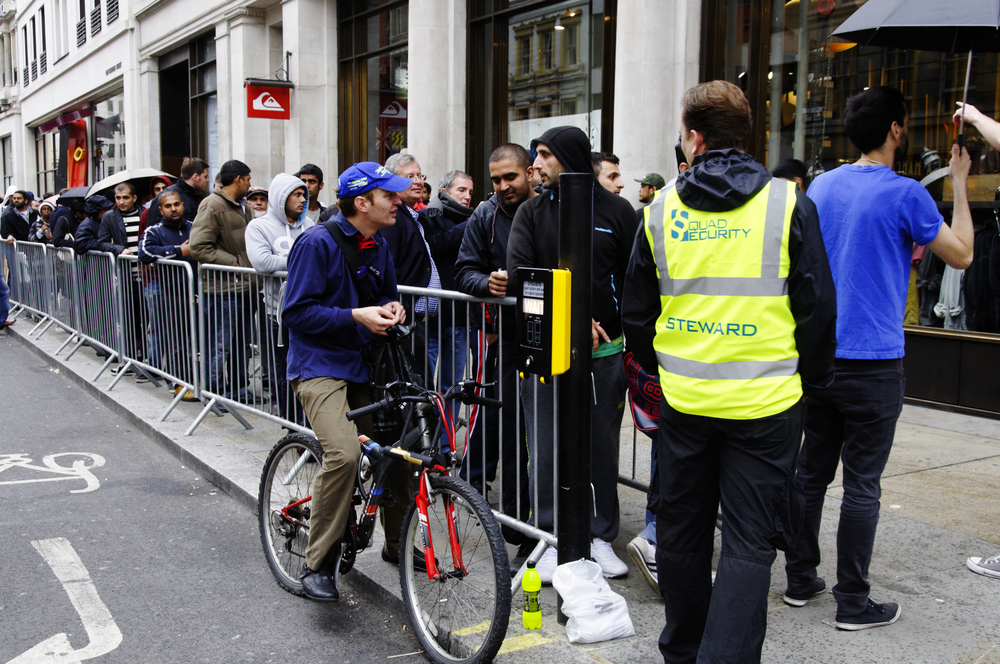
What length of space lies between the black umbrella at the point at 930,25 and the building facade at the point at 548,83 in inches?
98.3

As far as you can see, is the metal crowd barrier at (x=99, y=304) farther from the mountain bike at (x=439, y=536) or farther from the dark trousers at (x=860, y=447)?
the dark trousers at (x=860, y=447)

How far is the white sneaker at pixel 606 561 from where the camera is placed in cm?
429

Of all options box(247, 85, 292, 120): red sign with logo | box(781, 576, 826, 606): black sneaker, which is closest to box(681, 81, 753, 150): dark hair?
box(781, 576, 826, 606): black sneaker

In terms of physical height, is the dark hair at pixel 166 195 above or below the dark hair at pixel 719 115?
below

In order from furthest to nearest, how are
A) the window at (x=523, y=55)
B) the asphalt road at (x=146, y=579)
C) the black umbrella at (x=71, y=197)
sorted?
the black umbrella at (x=71, y=197), the window at (x=523, y=55), the asphalt road at (x=146, y=579)

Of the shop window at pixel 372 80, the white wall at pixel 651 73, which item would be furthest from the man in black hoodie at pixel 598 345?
the shop window at pixel 372 80

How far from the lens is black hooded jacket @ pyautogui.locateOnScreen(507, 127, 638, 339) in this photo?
166 inches

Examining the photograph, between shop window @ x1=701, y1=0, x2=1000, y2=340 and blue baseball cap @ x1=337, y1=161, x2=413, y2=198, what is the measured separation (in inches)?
201

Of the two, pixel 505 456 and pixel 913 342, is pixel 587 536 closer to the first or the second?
pixel 505 456

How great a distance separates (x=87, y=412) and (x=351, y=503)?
5811mm

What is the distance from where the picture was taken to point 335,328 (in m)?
4.02

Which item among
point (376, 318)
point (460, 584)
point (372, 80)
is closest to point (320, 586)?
point (460, 584)

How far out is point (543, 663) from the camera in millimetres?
3439

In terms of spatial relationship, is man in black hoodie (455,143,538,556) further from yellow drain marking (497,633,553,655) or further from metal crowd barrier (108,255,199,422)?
metal crowd barrier (108,255,199,422)
